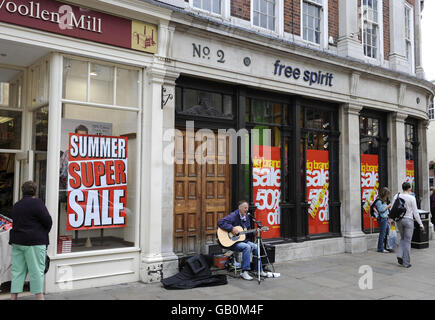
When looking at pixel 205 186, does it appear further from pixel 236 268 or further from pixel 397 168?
pixel 397 168

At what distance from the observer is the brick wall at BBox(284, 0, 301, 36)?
10180 mm

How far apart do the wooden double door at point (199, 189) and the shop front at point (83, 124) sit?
2.77 ft

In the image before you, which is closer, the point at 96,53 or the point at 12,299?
the point at 12,299

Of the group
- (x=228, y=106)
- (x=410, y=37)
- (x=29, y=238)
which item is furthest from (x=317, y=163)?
(x=29, y=238)

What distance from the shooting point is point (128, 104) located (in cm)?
749

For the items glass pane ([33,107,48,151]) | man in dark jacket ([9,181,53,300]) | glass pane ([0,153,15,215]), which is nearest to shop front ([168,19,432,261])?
glass pane ([33,107,48,151])

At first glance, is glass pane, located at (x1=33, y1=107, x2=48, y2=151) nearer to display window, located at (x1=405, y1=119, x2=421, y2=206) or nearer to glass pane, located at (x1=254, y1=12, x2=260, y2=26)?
glass pane, located at (x1=254, y1=12, x2=260, y2=26)

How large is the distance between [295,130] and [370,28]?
16.6 feet

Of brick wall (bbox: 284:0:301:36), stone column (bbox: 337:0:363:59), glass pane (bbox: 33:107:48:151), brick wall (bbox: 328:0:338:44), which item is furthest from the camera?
brick wall (bbox: 328:0:338:44)

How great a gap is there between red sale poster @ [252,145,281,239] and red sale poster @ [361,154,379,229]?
11.2ft

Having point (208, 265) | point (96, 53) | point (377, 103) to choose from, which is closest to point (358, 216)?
point (377, 103)

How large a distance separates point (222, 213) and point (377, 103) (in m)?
6.34

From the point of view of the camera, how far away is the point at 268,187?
964cm

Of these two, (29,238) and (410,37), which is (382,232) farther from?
(29,238)
